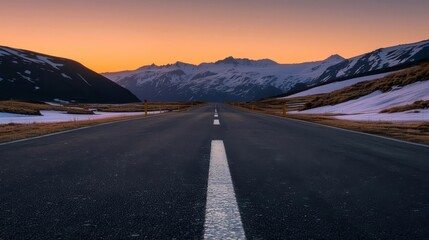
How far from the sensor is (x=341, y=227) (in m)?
2.91

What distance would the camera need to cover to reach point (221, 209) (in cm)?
329

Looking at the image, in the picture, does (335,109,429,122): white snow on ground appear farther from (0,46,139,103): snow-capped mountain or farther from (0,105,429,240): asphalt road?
(0,46,139,103): snow-capped mountain

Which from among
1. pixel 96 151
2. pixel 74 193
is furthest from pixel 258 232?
pixel 96 151

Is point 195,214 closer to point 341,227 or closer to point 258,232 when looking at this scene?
point 258,232

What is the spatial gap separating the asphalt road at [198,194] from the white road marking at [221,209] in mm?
71

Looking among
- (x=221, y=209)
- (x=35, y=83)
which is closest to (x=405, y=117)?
(x=221, y=209)

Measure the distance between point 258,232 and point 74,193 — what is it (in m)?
2.24

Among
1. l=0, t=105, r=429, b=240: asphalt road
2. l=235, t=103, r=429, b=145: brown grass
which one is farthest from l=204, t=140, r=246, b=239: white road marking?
l=235, t=103, r=429, b=145: brown grass

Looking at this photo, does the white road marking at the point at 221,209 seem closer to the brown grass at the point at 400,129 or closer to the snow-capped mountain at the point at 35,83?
the brown grass at the point at 400,129

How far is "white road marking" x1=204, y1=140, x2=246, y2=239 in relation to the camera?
8.80 ft

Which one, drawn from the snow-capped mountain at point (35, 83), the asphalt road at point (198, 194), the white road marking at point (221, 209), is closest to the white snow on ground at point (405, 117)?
the asphalt road at point (198, 194)

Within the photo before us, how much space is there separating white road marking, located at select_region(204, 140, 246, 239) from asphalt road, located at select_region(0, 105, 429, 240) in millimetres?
71

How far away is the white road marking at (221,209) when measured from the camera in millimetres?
2684

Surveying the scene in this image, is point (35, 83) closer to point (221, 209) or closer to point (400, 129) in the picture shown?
point (400, 129)
